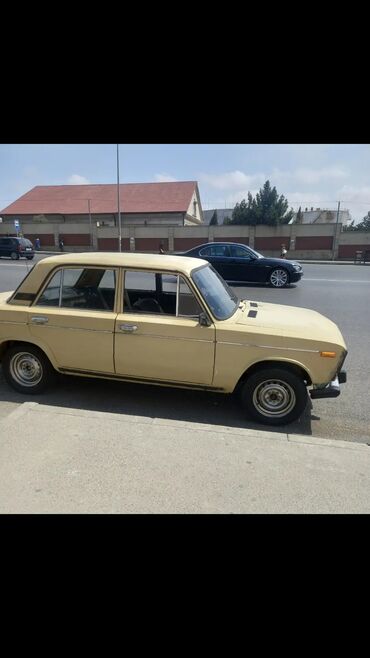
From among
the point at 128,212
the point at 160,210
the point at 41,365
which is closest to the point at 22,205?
the point at 128,212

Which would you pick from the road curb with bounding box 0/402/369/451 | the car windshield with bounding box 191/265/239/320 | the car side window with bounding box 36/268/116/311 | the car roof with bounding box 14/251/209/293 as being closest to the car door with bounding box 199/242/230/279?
the car windshield with bounding box 191/265/239/320

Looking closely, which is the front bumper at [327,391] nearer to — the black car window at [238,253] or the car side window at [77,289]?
the car side window at [77,289]

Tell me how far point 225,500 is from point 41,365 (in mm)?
2556

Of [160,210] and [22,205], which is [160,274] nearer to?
[160,210]

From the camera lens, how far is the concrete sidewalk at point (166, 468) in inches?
91.2

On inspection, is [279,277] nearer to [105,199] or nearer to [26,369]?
[26,369]

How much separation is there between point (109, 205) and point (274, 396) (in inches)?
1764

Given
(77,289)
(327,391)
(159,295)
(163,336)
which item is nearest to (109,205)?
(159,295)

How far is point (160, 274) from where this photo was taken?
3736 mm

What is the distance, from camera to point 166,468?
8.68 ft

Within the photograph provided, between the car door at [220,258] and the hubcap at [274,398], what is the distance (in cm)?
960

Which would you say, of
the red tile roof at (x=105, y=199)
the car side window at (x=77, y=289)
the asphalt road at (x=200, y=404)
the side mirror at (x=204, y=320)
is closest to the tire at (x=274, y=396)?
the asphalt road at (x=200, y=404)

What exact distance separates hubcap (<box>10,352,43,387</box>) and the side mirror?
1.88m

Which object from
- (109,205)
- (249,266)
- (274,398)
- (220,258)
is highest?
(109,205)
